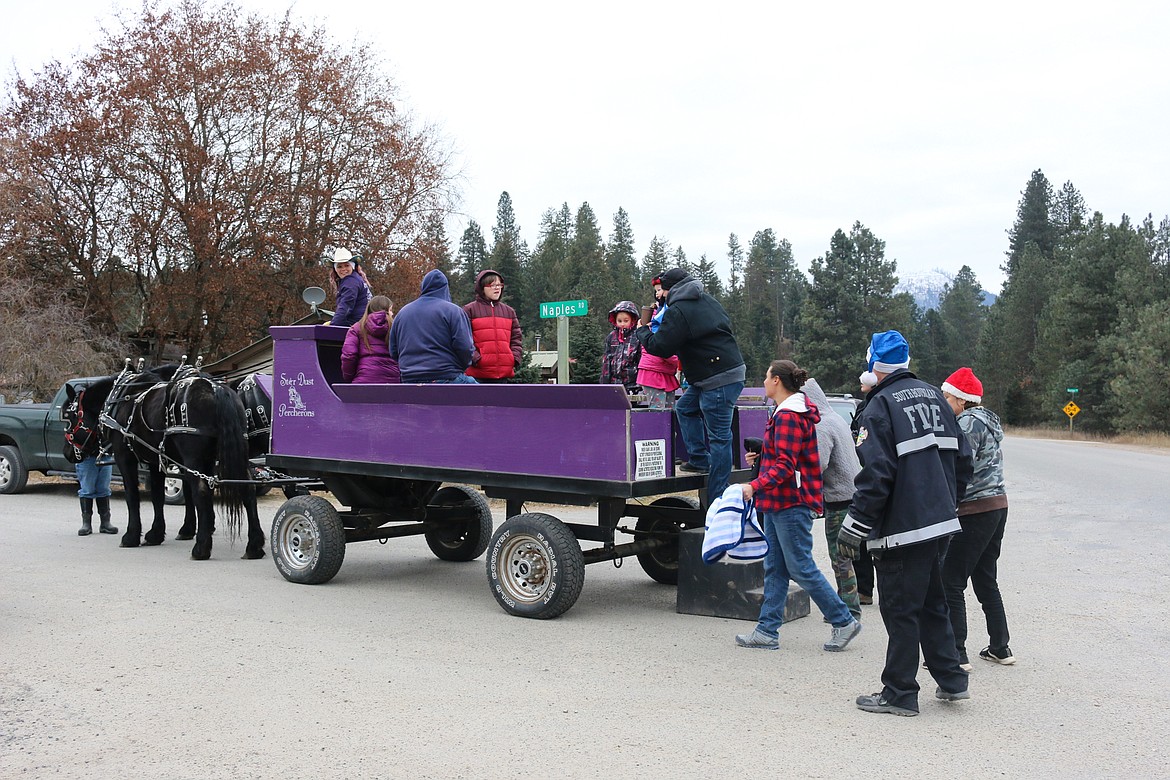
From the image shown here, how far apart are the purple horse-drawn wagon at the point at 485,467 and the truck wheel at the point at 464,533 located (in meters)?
0.02

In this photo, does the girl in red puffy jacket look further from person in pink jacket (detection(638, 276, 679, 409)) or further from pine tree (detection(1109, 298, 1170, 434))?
pine tree (detection(1109, 298, 1170, 434))

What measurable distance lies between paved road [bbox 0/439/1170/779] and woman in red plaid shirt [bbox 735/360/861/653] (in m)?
0.20

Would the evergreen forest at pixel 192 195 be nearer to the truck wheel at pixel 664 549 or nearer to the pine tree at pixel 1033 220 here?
the truck wheel at pixel 664 549

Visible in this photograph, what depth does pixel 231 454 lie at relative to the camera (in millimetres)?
9914

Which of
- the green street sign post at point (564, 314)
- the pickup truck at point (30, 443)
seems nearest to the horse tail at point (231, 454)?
the green street sign post at point (564, 314)

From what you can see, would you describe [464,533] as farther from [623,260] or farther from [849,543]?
[623,260]

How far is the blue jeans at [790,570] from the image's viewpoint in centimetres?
622

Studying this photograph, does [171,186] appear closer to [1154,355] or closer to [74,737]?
[74,737]

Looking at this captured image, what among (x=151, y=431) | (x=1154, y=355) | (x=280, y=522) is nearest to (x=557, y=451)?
(x=280, y=522)

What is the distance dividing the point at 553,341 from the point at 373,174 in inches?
2137

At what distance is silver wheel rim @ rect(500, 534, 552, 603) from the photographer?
282 inches

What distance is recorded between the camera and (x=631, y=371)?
9.46m

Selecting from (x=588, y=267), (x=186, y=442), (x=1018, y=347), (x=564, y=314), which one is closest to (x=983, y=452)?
(x=564, y=314)

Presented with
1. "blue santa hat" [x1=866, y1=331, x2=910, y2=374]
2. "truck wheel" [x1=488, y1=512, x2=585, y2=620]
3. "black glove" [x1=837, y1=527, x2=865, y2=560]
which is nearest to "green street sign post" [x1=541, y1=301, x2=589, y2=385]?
"truck wheel" [x1=488, y1=512, x2=585, y2=620]
